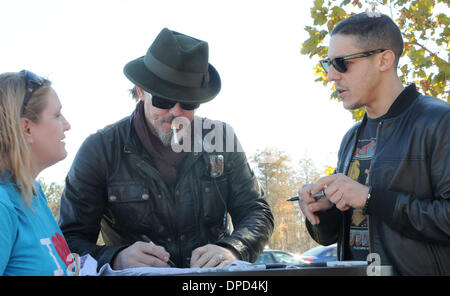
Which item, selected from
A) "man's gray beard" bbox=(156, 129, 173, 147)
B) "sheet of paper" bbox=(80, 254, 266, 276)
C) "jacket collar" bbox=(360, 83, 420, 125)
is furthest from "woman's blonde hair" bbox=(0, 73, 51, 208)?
"jacket collar" bbox=(360, 83, 420, 125)

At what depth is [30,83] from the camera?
2.38 metres

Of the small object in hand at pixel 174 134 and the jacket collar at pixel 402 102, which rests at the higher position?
the jacket collar at pixel 402 102

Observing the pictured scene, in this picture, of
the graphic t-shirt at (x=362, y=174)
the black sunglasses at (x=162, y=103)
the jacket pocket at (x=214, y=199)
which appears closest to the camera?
the graphic t-shirt at (x=362, y=174)

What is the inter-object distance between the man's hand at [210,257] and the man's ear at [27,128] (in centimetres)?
105

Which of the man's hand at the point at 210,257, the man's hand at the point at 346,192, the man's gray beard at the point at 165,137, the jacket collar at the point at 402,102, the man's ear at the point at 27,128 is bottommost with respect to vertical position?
the man's hand at the point at 210,257

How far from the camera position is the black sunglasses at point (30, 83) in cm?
234

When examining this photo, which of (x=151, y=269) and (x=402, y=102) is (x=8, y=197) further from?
(x=402, y=102)

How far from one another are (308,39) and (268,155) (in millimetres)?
25925

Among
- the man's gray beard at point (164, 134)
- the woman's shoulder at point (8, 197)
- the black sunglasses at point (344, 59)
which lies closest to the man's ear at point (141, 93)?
the man's gray beard at point (164, 134)

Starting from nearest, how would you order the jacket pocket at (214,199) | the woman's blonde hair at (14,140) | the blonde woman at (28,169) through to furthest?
the blonde woman at (28,169), the woman's blonde hair at (14,140), the jacket pocket at (214,199)

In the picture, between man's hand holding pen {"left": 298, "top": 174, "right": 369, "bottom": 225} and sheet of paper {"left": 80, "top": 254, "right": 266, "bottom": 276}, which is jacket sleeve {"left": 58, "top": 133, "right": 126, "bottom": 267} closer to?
sheet of paper {"left": 80, "top": 254, "right": 266, "bottom": 276}

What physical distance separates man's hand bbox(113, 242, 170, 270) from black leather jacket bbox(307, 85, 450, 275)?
3.83 ft

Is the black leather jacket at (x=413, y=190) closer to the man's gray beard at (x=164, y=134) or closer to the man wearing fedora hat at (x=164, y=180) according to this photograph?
the man wearing fedora hat at (x=164, y=180)
